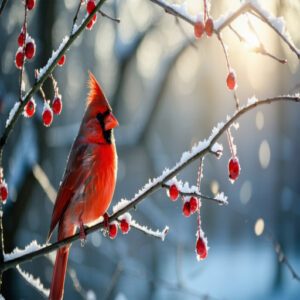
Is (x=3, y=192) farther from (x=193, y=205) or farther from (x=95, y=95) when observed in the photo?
(x=95, y=95)

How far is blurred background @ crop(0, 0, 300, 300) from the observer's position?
3.92 meters

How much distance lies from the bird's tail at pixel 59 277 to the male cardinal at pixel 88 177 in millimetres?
113

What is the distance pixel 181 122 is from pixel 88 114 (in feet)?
65.4

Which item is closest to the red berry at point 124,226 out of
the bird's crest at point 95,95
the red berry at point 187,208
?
the red berry at point 187,208

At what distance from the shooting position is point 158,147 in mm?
8938

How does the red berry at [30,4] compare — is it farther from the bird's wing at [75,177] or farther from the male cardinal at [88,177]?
the bird's wing at [75,177]

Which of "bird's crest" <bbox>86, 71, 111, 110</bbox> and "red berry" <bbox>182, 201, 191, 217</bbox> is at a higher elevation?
"bird's crest" <bbox>86, 71, 111, 110</bbox>

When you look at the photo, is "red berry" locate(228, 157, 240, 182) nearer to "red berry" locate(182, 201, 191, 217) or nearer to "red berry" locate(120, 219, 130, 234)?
"red berry" locate(182, 201, 191, 217)

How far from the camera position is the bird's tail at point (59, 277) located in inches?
67.1

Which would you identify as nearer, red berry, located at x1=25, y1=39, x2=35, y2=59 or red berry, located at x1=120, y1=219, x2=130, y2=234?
red berry, located at x1=25, y1=39, x2=35, y2=59

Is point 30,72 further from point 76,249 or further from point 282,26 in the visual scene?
point 76,249

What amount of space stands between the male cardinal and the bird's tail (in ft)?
0.37

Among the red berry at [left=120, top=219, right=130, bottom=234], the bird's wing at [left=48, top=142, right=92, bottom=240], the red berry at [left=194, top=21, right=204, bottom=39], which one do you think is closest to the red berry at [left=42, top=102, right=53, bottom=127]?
the red berry at [left=120, top=219, right=130, bottom=234]

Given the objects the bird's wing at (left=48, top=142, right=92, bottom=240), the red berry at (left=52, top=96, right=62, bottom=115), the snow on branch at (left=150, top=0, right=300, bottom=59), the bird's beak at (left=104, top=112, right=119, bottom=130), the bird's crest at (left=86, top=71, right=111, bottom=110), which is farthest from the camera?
the bird's wing at (left=48, top=142, right=92, bottom=240)
